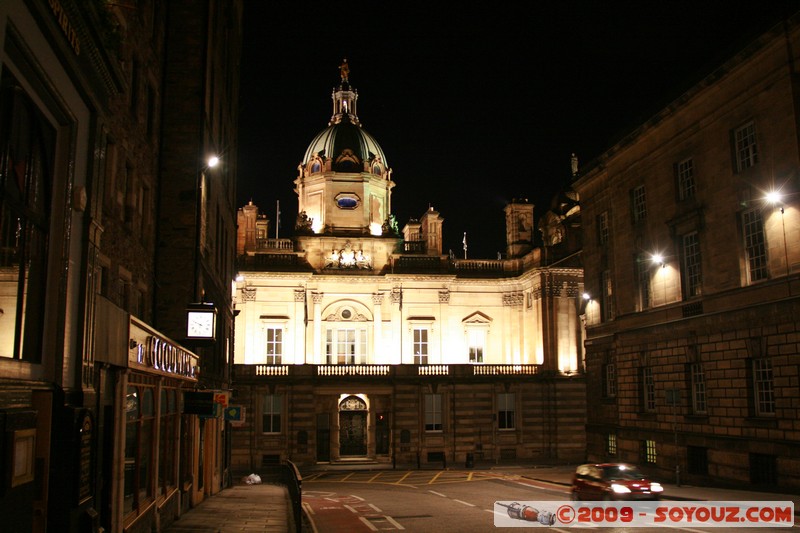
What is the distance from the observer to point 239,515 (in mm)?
22141

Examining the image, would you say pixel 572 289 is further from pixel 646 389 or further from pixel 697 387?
pixel 697 387

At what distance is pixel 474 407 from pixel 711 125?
30361mm

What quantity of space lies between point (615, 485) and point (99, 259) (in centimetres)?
1548

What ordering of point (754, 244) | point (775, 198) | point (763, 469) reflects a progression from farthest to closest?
point (754, 244) → point (763, 469) → point (775, 198)

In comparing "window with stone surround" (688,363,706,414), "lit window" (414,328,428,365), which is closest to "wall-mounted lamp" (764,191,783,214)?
"window with stone surround" (688,363,706,414)

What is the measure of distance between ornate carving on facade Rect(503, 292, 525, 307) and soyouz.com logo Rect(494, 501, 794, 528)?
35969mm

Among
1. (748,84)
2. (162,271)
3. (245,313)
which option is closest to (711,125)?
(748,84)

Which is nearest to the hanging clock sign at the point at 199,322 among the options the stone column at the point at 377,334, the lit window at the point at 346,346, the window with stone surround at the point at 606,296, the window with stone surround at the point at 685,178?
the window with stone surround at the point at 685,178

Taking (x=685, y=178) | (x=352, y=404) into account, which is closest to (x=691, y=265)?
(x=685, y=178)

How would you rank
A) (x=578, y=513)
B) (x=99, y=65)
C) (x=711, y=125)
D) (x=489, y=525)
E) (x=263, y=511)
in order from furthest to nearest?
(x=711, y=125) < (x=263, y=511) < (x=578, y=513) < (x=489, y=525) < (x=99, y=65)

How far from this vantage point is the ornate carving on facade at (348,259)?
57969 mm

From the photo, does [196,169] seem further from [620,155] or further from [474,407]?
[474,407]

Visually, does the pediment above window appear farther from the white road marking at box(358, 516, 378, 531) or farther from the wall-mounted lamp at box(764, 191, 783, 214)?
the white road marking at box(358, 516, 378, 531)

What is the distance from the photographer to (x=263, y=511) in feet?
77.0
